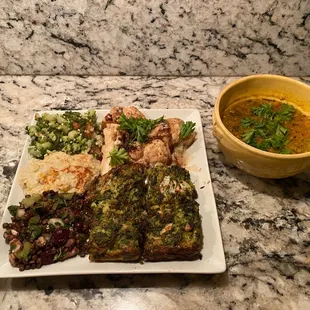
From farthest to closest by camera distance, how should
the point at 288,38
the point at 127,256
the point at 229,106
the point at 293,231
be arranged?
the point at 288,38 → the point at 229,106 → the point at 293,231 → the point at 127,256

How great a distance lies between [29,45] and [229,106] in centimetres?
91

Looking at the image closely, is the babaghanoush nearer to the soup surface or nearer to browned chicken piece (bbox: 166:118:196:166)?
browned chicken piece (bbox: 166:118:196:166)

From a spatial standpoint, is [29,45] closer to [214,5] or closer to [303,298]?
[214,5]

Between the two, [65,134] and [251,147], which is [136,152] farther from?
[251,147]

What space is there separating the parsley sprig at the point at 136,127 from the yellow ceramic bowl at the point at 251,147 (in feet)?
0.86

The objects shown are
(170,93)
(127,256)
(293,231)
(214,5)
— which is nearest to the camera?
(127,256)

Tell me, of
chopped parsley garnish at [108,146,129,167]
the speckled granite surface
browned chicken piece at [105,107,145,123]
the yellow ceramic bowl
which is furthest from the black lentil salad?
the speckled granite surface

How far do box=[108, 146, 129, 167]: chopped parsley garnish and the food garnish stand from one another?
13 centimetres

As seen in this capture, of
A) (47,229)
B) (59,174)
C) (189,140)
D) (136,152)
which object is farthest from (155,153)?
(47,229)

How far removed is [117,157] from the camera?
1.31 m

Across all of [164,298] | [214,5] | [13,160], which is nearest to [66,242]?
[164,298]

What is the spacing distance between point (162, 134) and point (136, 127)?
10 cm

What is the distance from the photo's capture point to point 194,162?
54.6 inches

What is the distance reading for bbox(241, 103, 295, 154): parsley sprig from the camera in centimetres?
123
